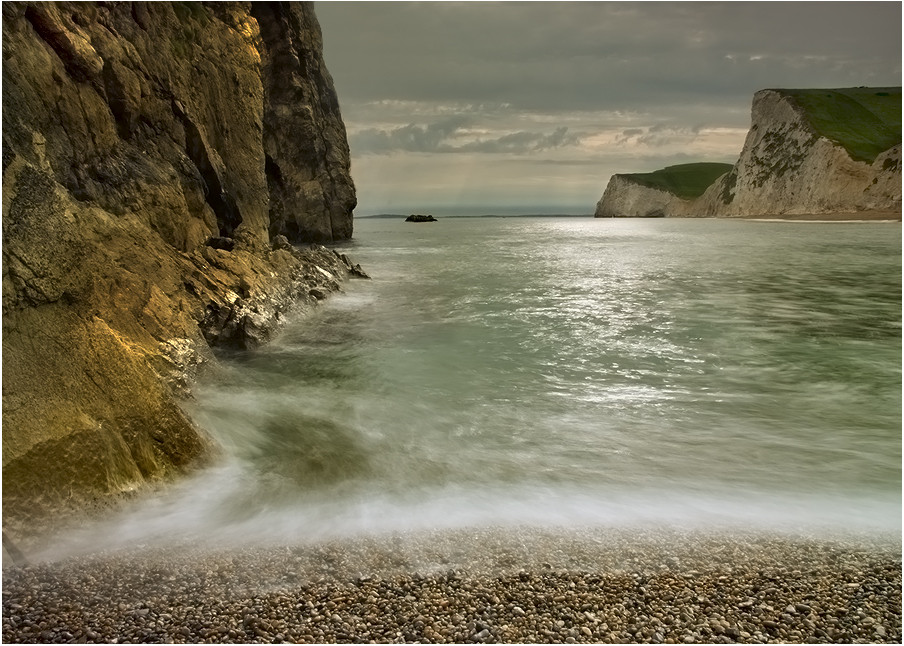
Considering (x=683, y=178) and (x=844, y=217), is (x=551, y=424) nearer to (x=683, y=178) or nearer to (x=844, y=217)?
(x=844, y=217)

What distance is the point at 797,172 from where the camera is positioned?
287 feet

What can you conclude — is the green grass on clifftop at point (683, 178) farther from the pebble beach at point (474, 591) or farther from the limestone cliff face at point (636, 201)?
the pebble beach at point (474, 591)

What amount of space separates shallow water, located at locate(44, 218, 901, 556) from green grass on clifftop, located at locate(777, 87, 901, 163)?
81697 mm

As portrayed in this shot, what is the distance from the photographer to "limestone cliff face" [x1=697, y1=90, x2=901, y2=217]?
76875mm

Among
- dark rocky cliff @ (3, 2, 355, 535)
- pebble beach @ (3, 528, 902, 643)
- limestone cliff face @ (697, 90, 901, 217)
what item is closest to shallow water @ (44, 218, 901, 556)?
pebble beach @ (3, 528, 902, 643)

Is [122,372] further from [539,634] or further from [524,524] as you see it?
[539,634]

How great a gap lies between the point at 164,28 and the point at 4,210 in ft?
30.1

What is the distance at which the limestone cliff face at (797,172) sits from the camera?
252ft

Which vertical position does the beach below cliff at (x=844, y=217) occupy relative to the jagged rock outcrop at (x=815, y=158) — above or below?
below

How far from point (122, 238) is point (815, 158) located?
96.6 metres

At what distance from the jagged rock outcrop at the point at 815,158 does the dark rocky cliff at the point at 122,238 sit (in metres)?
85.4

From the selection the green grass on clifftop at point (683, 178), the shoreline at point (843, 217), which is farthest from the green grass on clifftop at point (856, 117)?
the green grass on clifftop at point (683, 178)

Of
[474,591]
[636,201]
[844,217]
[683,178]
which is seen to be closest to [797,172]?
[844,217]

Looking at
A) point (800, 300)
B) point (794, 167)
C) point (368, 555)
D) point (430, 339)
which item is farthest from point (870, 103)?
point (368, 555)
